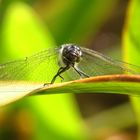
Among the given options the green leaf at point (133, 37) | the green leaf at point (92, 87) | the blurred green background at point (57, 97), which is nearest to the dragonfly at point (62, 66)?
the green leaf at point (133, 37)

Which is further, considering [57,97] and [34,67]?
[57,97]

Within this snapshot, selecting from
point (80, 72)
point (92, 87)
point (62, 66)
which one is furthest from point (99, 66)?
point (92, 87)

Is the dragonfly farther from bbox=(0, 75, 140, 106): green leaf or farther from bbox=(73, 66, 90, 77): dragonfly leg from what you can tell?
bbox=(0, 75, 140, 106): green leaf

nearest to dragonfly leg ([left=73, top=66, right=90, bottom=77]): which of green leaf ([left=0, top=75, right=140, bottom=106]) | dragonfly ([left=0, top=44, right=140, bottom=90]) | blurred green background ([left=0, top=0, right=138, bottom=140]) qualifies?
dragonfly ([left=0, top=44, right=140, bottom=90])

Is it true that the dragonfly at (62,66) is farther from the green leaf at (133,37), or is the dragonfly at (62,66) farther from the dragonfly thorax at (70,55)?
the green leaf at (133,37)

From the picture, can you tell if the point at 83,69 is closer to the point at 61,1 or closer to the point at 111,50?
the point at 61,1

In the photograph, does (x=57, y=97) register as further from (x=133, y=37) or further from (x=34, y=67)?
(x=133, y=37)

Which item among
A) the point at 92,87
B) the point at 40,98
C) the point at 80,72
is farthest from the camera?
the point at 40,98
